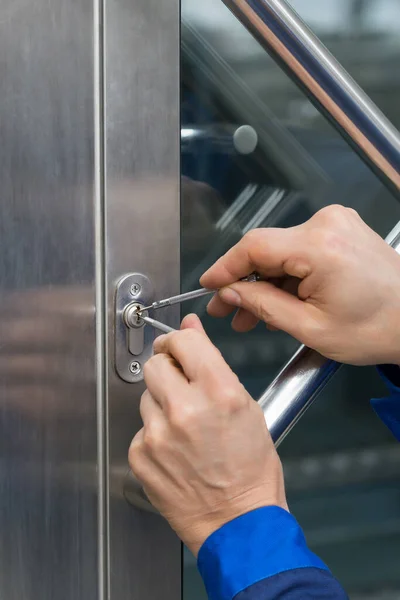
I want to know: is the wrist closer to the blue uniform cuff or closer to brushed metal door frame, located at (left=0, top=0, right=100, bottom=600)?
the blue uniform cuff

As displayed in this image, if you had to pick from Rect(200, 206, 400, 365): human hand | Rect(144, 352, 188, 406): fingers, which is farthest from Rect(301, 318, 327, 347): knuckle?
Rect(144, 352, 188, 406): fingers

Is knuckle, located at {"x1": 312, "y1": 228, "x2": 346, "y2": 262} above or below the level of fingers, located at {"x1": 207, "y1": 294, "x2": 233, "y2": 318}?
above

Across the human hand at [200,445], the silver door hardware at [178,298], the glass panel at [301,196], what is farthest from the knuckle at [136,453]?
the glass panel at [301,196]

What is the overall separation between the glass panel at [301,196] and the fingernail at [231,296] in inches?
5.1

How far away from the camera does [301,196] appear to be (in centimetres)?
74

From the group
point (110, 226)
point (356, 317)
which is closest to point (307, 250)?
point (356, 317)

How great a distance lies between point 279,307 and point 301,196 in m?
0.26

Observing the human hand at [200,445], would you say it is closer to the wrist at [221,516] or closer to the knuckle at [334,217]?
the wrist at [221,516]

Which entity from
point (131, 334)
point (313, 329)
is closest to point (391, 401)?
point (313, 329)

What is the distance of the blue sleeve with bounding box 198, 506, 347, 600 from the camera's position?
1.43ft

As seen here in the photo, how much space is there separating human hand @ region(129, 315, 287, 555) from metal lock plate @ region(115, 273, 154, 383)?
9 cm

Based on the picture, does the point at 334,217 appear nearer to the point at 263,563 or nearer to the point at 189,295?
the point at 189,295

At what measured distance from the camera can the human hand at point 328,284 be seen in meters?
0.49

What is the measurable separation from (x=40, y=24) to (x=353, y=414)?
0.55 meters
